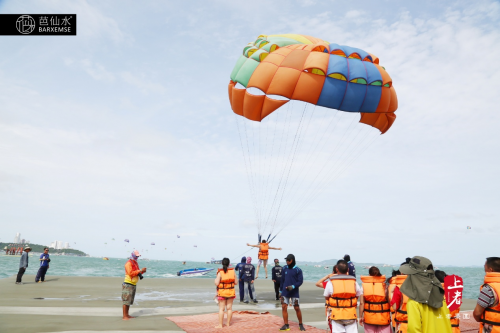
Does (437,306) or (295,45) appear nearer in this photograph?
(437,306)

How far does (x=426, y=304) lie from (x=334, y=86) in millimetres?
8727

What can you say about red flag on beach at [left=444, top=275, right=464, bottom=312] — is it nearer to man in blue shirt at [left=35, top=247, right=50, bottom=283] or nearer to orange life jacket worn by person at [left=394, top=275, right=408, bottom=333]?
orange life jacket worn by person at [left=394, top=275, right=408, bottom=333]

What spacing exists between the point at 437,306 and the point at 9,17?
11.7 metres

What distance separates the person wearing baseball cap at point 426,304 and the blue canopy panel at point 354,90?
852 centimetres

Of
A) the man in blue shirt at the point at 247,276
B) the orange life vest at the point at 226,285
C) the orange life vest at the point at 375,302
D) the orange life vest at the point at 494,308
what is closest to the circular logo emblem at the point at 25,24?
the orange life vest at the point at 226,285

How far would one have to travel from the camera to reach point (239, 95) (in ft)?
42.5

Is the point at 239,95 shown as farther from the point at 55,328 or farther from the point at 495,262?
the point at 495,262

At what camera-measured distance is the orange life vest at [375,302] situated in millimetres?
5484

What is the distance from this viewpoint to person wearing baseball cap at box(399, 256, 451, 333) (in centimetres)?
327

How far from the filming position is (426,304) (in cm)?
333

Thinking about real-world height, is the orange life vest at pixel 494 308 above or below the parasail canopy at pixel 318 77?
below

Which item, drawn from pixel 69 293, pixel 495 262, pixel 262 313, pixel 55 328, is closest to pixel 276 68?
pixel 262 313

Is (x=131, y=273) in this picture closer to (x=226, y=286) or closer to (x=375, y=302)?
(x=226, y=286)

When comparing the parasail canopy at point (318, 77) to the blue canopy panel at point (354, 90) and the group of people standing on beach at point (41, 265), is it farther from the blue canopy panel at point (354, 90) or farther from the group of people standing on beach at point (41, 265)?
the group of people standing on beach at point (41, 265)
